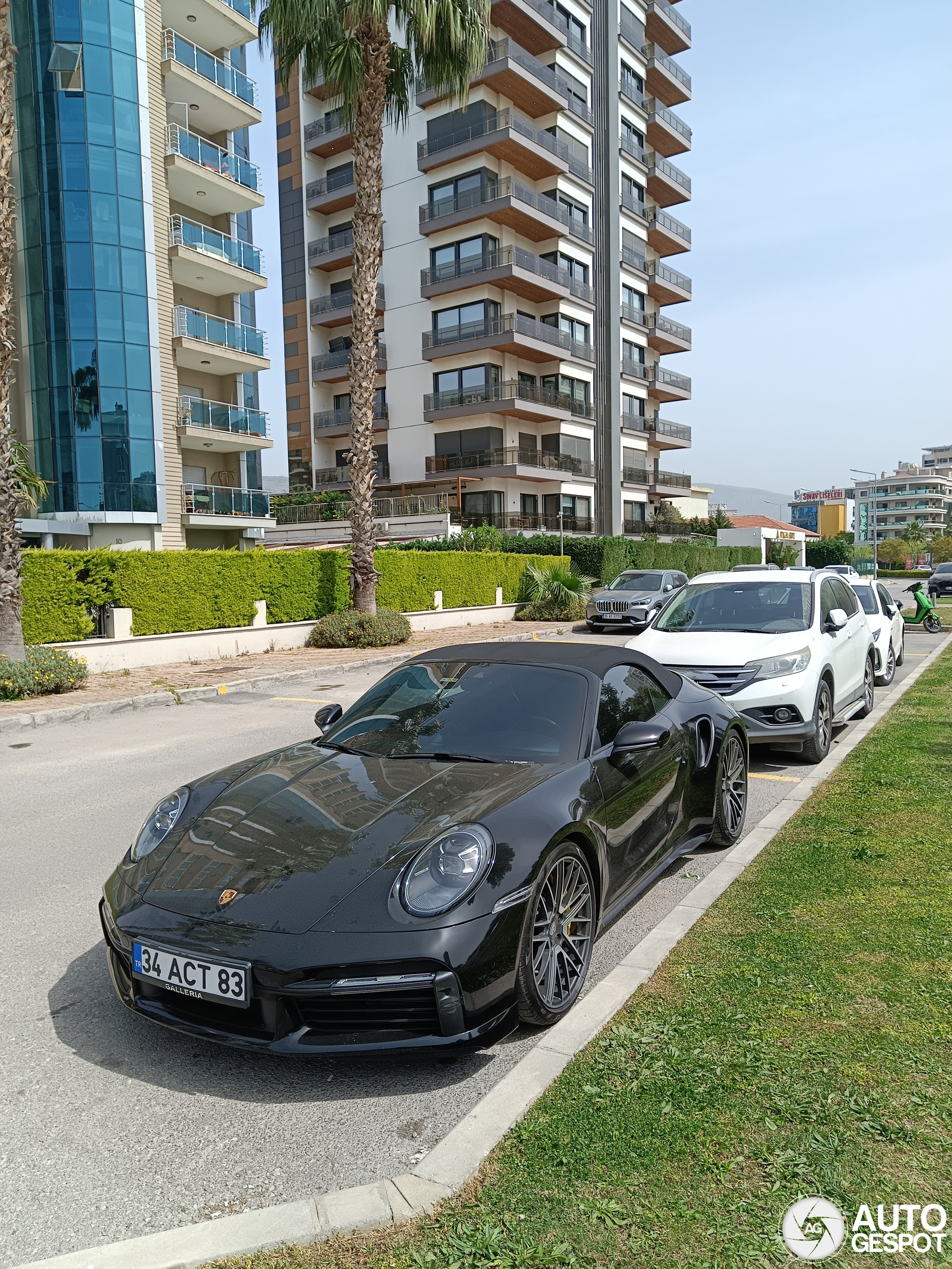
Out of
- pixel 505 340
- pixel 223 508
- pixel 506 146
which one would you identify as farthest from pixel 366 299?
pixel 506 146

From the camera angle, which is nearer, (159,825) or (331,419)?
(159,825)

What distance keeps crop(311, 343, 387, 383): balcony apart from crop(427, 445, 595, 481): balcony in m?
6.31

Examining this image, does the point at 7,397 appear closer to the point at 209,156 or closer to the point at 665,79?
the point at 209,156

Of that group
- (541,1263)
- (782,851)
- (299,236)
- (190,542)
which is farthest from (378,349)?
(541,1263)

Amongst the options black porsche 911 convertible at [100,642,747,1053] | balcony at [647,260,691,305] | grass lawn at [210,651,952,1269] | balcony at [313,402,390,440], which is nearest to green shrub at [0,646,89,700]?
black porsche 911 convertible at [100,642,747,1053]

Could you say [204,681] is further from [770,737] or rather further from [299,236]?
[299,236]

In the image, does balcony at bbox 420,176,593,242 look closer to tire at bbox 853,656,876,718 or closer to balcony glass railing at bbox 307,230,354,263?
balcony glass railing at bbox 307,230,354,263

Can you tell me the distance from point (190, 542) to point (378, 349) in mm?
21163

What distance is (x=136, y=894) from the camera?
3314 mm

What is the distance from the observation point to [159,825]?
12.5 ft

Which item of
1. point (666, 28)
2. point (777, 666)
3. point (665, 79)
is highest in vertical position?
point (666, 28)

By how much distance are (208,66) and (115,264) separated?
8124 mm

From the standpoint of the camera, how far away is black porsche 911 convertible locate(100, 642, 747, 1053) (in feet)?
9.44

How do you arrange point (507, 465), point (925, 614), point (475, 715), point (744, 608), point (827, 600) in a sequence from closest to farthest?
point (475, 715), point (744, 608), point (827, 600), point (925, 614), point (507, 465)
